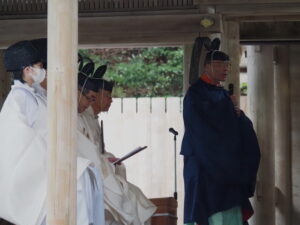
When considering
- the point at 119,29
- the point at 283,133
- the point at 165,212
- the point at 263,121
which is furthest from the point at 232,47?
the point at 283,133

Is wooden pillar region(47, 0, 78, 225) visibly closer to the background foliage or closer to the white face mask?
the white face mask

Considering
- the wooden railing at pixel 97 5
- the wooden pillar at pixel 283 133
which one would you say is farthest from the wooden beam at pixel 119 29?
the wooden pillar at pixel 283 133

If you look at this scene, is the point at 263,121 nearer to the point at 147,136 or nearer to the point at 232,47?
the point at 232,47

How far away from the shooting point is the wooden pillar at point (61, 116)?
187 inches

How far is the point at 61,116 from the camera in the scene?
476 cm

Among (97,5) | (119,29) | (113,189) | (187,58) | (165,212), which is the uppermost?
(97,5)

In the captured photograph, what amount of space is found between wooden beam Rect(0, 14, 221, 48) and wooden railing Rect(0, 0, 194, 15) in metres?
0.12

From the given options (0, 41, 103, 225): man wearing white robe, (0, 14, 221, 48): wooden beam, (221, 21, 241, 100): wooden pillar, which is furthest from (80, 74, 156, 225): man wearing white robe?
(221, 21, 241, 100): wooden pillar

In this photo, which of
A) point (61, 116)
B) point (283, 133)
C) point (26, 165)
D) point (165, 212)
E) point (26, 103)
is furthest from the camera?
point (283, 133)

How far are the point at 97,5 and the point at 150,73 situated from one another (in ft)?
28.4

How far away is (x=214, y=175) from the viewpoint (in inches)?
276

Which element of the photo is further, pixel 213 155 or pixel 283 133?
pixel 283 133

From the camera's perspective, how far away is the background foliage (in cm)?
1712

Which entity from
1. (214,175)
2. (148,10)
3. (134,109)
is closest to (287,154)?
(134,109)
